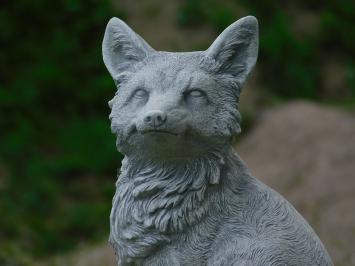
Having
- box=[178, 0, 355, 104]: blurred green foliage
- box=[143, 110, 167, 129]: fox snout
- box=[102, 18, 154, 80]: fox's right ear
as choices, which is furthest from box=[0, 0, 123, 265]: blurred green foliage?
box=[143, 110, 167, 129]: fox snout

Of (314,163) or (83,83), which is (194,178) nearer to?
(314,163)

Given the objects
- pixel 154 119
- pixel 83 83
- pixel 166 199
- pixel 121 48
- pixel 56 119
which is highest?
pixel 121 48

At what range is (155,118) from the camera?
3.60 metres

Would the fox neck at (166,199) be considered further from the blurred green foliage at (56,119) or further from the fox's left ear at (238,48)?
the blurred green foliage at (56,119)

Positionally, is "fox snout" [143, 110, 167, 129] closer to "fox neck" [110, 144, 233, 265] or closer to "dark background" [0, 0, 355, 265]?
"fox neck" [110, 144, 233, 265]

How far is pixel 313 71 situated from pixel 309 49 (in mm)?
344

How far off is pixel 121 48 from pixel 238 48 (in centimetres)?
61

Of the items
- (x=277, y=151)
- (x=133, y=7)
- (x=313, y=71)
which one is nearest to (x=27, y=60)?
(x=133, y=7)

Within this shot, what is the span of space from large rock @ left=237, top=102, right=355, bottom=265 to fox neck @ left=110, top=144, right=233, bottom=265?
155 inches

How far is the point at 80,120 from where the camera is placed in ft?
34.6

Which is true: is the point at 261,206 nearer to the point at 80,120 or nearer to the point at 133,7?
the point at 80,120

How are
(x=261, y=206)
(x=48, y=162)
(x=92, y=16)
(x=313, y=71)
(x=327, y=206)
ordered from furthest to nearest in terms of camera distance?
(x=313, y=71) < (x=92, y=16) < (x=48, y=162) < (x=327, y=206) < (x=261, y=206)

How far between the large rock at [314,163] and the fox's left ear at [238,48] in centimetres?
397

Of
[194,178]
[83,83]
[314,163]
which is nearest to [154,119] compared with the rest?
[194,178]
